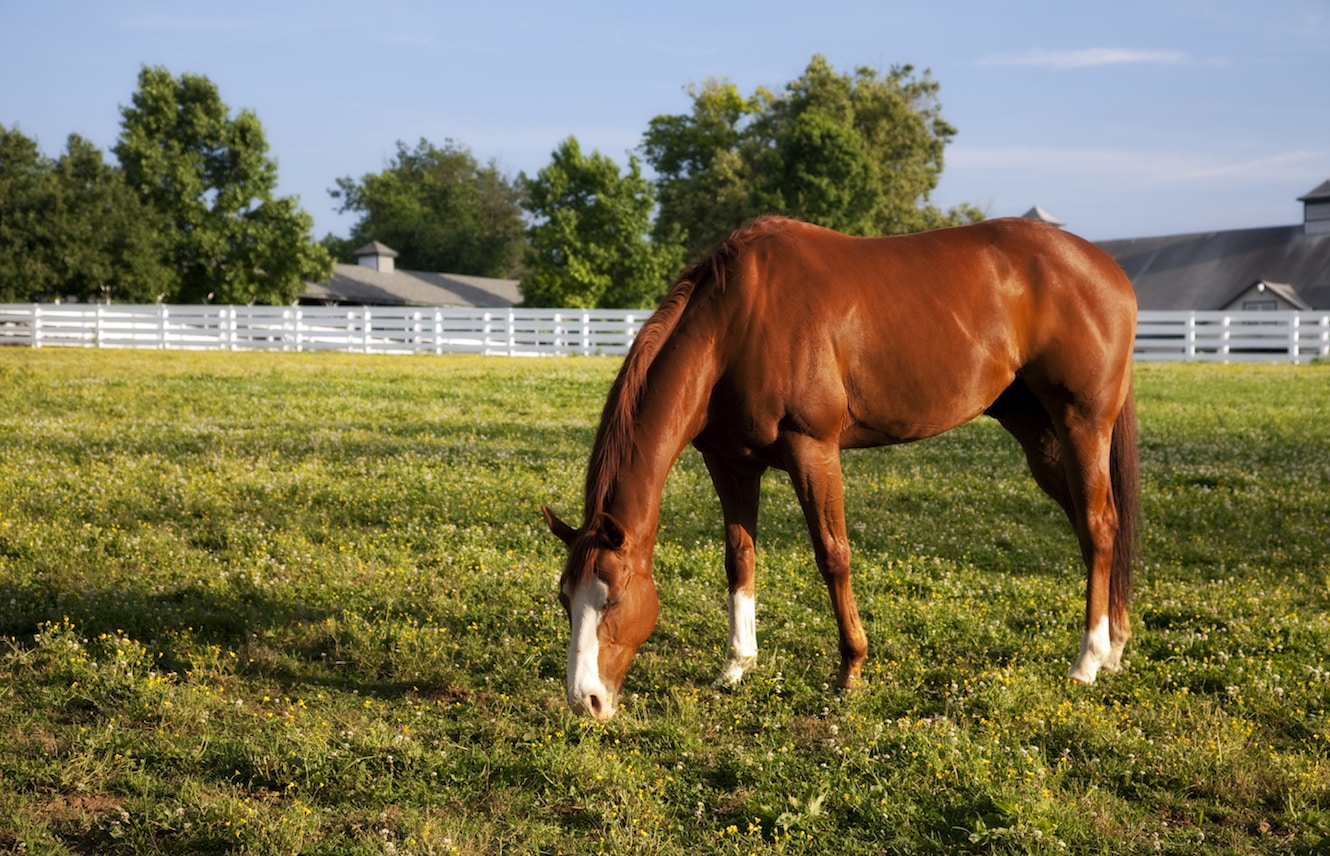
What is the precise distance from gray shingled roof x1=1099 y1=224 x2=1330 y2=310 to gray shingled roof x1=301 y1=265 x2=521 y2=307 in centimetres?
4113

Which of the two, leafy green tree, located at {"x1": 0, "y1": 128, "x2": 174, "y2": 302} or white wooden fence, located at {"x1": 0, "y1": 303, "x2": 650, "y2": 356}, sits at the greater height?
leafy green tree, located at {"x1": 0, "y1": 128, "x2": 174, "y2": 302}

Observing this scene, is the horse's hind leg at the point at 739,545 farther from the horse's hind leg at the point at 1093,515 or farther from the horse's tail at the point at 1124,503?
the horse's tail at the point at 1124,503

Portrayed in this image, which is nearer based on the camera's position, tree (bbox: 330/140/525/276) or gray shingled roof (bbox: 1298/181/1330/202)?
gray shingled roof (bbox: 1298/181/1330/202)

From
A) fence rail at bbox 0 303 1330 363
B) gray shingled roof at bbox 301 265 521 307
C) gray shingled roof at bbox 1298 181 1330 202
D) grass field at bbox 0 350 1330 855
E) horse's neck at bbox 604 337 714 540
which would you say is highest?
gray shingled roof at bbox 1298 181 1330 202

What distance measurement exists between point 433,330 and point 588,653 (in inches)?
1276

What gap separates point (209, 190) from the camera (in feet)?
170

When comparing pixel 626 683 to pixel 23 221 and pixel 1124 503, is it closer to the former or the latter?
pixel 1124 503

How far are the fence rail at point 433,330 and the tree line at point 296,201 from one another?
365 inches

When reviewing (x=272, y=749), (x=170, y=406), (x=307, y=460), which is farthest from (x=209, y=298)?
(x=272, y=749)

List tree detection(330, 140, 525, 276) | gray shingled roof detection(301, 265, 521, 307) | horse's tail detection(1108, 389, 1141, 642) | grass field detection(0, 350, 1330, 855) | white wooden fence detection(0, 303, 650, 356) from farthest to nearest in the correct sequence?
tree detection(330, 140, 525, 276)
gray shingled roof detection(301, 265, 521, 307)
white wooden fence detection(0, 303, 650, 356)
horse's tail detection(1108, 389, 1141, 642)
grass field detection(0, 350, 1330, 855)

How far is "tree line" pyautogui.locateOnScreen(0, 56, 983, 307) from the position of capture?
47406 mm

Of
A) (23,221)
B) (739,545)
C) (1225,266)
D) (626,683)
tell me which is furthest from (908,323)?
(1225,266)

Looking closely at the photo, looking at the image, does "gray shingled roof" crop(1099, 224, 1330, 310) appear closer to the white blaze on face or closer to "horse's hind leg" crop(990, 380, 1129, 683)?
"horse's hind leg" crop(990, 380, 1129, 683)

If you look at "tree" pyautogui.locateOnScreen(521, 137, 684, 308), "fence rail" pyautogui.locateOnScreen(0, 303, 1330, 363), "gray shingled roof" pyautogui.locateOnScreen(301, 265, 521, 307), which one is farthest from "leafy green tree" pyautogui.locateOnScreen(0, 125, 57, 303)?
"tree" pyautogui.locateOnScreen(521, 137, 684, 308)
